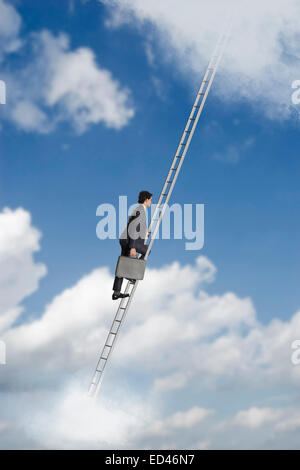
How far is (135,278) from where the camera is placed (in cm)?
1002

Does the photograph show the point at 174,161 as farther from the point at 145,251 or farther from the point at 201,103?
the point at 145,251

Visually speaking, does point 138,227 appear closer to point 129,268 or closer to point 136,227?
point 136,227

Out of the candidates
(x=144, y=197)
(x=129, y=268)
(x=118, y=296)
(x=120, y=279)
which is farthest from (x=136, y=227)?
(x=118, y=296)

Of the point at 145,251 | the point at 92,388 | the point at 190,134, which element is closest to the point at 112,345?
the point at 92,388

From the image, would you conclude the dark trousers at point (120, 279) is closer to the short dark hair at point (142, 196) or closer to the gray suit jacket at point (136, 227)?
the gray suit jacket at point (136, 227)

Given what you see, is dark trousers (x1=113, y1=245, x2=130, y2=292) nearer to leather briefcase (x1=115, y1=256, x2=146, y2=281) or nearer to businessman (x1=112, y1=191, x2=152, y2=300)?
businessman (x1=112, y1=191, x2=152, y2=300)

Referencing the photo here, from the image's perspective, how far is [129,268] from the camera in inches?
396

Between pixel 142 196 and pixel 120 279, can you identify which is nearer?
pixel 142 196

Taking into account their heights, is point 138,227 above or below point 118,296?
above

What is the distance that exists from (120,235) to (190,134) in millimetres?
2448

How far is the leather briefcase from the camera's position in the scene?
1002 centimetres

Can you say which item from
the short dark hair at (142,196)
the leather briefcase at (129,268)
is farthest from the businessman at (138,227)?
the leather briefcase at (129,268)

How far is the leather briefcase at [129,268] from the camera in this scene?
10.0 meters

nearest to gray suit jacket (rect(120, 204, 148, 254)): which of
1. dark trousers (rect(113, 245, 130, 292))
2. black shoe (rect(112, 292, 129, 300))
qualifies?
dark trousers (rect(113, 245, 130, 292))
